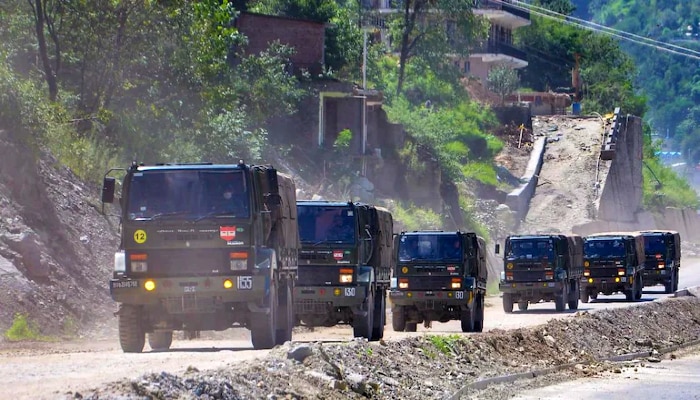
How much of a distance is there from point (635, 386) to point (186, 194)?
8620 mm

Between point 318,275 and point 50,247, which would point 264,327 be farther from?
point 50,247

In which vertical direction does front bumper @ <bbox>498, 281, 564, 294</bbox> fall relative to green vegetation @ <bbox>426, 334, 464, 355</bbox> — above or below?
below

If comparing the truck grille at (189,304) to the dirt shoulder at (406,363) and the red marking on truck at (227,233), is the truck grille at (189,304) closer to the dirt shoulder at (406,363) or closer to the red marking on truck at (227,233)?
the red marking on truck at (227,233)

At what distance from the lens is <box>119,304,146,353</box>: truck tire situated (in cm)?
2070

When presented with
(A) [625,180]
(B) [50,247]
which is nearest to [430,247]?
(B) [50,247]

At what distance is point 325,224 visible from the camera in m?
25.6

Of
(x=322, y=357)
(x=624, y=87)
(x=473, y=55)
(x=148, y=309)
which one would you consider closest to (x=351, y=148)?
(x=148, y=309)

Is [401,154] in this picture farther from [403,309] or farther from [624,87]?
[624,87]

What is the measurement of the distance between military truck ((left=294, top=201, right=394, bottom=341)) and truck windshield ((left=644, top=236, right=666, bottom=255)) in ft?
99.2

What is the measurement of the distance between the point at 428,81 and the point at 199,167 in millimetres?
62101

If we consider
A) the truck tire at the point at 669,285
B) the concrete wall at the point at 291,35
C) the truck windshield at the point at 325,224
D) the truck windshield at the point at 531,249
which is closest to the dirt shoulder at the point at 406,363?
the truck windshield at the point at 325,224

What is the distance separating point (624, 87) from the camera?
111 m

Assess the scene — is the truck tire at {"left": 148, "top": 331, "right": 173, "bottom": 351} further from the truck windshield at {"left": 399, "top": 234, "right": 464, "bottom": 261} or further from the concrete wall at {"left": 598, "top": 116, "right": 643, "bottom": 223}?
the concrete wall at {"left": 598, "top": 116, "right": 643, "bottom": 223}

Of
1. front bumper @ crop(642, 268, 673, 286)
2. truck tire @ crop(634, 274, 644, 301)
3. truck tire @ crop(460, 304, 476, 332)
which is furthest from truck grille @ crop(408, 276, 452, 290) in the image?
front bumper @ crop(642, 268, 673, 286)
